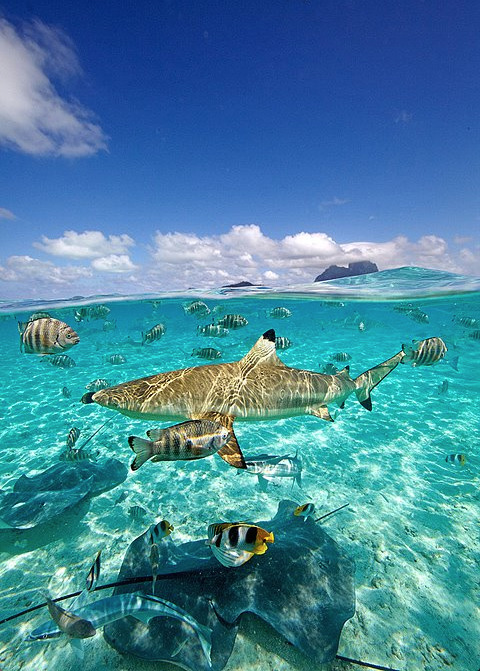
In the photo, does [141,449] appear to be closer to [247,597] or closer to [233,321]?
[247,597]

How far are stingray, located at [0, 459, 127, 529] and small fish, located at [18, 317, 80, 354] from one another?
9.64 ft

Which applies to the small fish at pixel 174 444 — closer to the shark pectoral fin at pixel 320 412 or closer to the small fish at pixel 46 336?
the shark pectoral fin at pixel 320 412

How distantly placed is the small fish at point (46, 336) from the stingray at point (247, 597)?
3511 mm

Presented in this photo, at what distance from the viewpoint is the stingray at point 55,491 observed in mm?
5340

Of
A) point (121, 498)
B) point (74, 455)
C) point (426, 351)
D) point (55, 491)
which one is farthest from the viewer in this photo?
point (121, 498)

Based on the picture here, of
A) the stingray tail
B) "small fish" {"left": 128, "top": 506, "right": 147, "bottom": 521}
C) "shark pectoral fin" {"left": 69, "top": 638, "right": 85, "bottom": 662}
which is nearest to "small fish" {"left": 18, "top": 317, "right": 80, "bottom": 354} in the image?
the stingray tail

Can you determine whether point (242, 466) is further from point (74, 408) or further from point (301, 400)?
point (74, 408)

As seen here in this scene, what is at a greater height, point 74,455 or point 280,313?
point 280,313

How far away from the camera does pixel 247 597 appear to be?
11.3ft

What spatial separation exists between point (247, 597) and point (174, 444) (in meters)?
2.37

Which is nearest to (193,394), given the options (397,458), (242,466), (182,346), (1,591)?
(242,466)

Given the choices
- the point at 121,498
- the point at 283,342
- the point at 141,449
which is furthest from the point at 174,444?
the point at 283,342

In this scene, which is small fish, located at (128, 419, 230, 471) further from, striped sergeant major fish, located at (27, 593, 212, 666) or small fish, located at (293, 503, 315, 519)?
small fish, located at (293, 503, 315, 519)

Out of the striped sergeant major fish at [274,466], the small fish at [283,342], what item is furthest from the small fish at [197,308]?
the striped sergeant major fish at [274,466]
